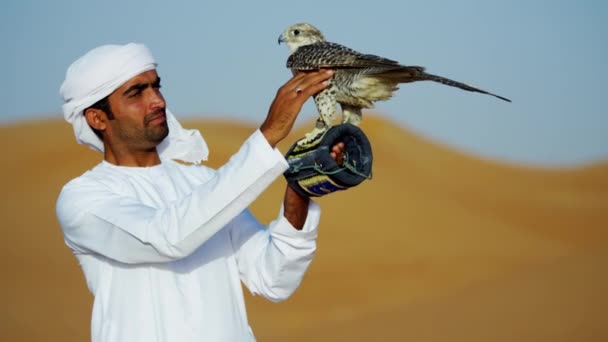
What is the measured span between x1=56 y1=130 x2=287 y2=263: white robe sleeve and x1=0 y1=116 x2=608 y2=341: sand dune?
8.81 meters

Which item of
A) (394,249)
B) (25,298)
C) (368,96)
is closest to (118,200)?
(368,96)

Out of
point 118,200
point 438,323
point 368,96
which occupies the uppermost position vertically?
point 368,96

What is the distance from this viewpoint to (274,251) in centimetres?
302

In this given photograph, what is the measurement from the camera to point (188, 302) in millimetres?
2926

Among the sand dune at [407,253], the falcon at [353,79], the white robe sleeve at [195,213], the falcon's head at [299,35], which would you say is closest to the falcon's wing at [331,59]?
the falcon at [353,79]

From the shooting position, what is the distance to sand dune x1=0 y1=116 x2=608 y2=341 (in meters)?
11.8

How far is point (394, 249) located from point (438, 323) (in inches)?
137

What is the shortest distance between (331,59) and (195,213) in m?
0.85

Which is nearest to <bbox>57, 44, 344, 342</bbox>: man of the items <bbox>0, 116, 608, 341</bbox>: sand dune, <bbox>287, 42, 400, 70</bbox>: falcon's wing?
<bbox>287, 42, 400, 70</bbox>: falcon's wing

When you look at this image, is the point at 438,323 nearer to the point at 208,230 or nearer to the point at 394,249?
the point at 394,249

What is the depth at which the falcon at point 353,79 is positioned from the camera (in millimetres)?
3014

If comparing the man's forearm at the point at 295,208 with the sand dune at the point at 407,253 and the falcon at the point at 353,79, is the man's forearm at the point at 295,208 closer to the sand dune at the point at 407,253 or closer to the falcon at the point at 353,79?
the falcon at the point at 353,79

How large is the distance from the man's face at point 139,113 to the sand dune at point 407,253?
8547 millimetres

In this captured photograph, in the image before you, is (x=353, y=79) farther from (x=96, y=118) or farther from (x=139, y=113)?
(x=96, y=118)
